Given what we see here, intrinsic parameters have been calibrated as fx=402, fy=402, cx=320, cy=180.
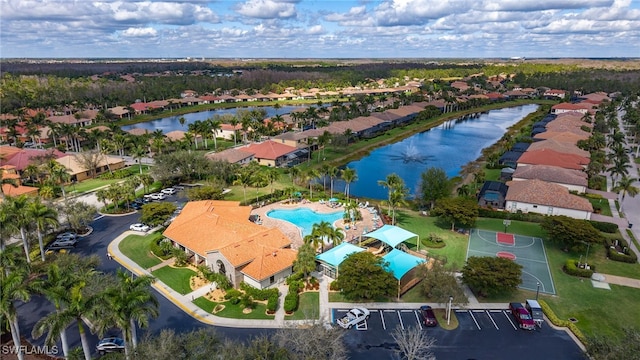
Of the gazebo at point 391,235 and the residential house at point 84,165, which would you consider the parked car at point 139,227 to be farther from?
the residential house at point 84,165

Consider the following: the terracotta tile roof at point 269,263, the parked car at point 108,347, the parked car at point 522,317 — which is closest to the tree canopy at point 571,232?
the parked car at point 522,317

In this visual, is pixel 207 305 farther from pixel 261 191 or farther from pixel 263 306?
pixel 261 191

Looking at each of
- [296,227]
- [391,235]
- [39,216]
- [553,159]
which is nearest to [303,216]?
[296,227]

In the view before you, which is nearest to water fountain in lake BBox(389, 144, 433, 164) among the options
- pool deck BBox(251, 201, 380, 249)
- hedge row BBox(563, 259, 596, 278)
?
pool deck BBox(251, 201, 380, 249)

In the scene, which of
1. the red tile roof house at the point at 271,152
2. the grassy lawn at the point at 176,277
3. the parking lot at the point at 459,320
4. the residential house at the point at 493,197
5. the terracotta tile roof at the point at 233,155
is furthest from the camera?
the red tile roof house at the point at 271,152

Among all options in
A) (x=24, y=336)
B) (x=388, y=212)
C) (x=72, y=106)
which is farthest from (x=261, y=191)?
(x=72, y=106)
